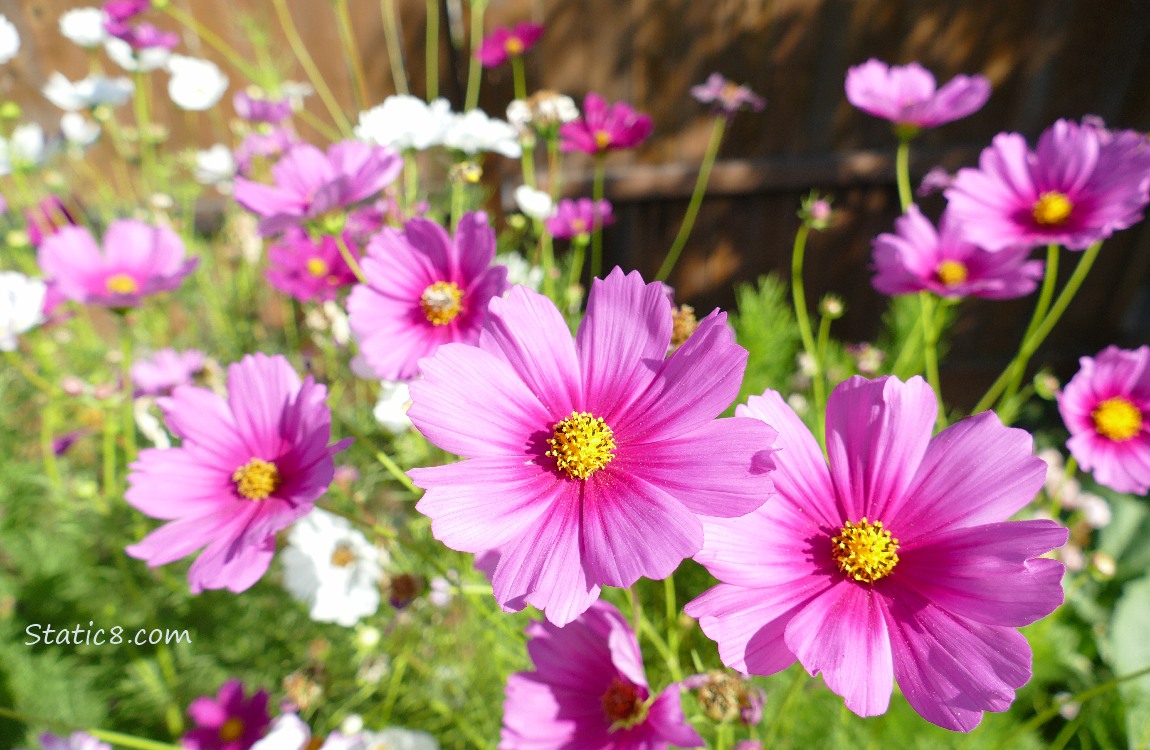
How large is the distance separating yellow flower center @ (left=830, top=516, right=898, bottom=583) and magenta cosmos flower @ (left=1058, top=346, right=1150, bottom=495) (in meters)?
0.34

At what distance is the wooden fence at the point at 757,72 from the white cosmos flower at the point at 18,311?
123 cm

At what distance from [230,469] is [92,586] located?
0.84 metres

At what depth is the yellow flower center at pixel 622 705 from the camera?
0.47 m

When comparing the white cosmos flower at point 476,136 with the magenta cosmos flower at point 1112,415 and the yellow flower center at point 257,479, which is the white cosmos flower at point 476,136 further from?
the magenta cosmos flower at point 1112,415

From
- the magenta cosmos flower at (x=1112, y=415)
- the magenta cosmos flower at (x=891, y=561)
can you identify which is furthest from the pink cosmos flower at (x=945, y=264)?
the magenta cosmos flower at (x=891, y=561)

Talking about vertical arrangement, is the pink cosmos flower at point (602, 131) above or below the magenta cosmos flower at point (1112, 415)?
above

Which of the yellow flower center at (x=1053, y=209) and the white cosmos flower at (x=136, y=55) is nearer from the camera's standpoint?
the yellow flower center at (x=1053, y=209)

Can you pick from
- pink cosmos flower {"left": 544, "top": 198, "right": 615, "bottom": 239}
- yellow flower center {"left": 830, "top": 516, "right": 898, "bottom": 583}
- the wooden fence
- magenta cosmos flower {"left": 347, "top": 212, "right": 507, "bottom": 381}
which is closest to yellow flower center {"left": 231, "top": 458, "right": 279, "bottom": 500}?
magenta cosmos flower {"left": 347, "top": 212, "right": 507, "bottom": 381}

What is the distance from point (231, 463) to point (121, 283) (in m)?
0.45

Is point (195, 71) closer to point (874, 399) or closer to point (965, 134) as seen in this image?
point (874, 399)

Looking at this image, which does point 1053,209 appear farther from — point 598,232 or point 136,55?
point 136,55

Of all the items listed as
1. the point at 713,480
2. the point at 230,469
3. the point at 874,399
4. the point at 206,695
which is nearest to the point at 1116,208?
the point at 874,399

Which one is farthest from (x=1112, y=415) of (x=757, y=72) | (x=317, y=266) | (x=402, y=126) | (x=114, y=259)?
(x=757, y=72)

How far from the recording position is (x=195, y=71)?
4.18 ft
